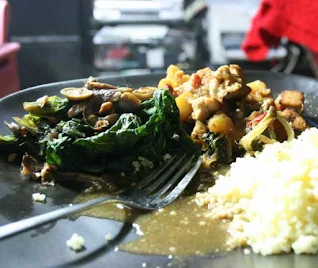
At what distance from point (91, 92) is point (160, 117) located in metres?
0.23

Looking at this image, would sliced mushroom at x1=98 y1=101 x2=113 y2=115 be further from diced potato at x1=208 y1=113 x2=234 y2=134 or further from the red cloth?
the red cloth

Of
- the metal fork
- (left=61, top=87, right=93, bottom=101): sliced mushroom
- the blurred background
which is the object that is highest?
(left=61, top=87, right=93, bottom=101): sliced mushroom

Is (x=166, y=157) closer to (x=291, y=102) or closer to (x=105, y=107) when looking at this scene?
(x=105, y=107)

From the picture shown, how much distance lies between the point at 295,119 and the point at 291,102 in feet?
0.44

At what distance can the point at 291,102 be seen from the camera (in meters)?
1.80

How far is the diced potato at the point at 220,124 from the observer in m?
1.56

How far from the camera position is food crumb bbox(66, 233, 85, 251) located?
105cm

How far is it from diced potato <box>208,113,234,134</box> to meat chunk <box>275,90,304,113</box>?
11.1 inches

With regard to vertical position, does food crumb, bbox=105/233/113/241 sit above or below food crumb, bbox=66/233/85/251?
below

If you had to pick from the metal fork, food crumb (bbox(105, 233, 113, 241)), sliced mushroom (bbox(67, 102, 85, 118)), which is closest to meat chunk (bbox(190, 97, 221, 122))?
the metal fork

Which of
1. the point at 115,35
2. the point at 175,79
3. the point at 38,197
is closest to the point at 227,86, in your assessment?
the point at 175,79

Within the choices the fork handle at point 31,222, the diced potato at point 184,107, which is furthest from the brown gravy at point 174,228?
the diced potato at point 184,107

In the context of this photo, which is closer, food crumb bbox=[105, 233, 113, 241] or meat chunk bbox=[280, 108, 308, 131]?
food crumb bbox=[105, 233, 113, 241]

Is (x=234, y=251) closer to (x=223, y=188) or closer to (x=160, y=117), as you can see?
(x=223, y=188)
